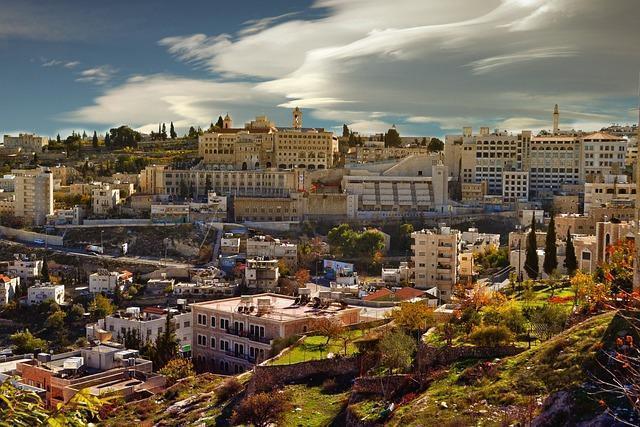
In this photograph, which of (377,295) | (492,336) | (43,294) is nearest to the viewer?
(492,336)

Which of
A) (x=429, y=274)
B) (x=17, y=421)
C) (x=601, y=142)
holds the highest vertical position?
(x=601, y=142)

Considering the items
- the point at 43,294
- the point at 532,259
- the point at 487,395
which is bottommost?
the point at 43,294

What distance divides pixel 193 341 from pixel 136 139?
126 ft

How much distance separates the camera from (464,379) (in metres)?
10.3

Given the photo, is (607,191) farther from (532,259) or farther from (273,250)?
(532,259)

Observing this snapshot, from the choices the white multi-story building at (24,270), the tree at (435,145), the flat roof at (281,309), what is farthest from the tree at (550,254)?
the tree at (435,145)

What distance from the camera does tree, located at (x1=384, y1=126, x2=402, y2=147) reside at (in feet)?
166

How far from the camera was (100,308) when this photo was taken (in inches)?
1041

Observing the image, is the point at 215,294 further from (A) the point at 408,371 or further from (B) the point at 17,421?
(B) the point at 17,421

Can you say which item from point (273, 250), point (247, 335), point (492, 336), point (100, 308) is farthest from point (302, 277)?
point (492, 336)

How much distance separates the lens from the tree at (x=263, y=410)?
37.4ft

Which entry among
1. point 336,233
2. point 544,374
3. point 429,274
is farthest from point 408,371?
point 336,233

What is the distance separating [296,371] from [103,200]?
92.5ft

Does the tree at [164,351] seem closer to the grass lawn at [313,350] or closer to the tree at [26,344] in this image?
the grass lawn at [313,350]
